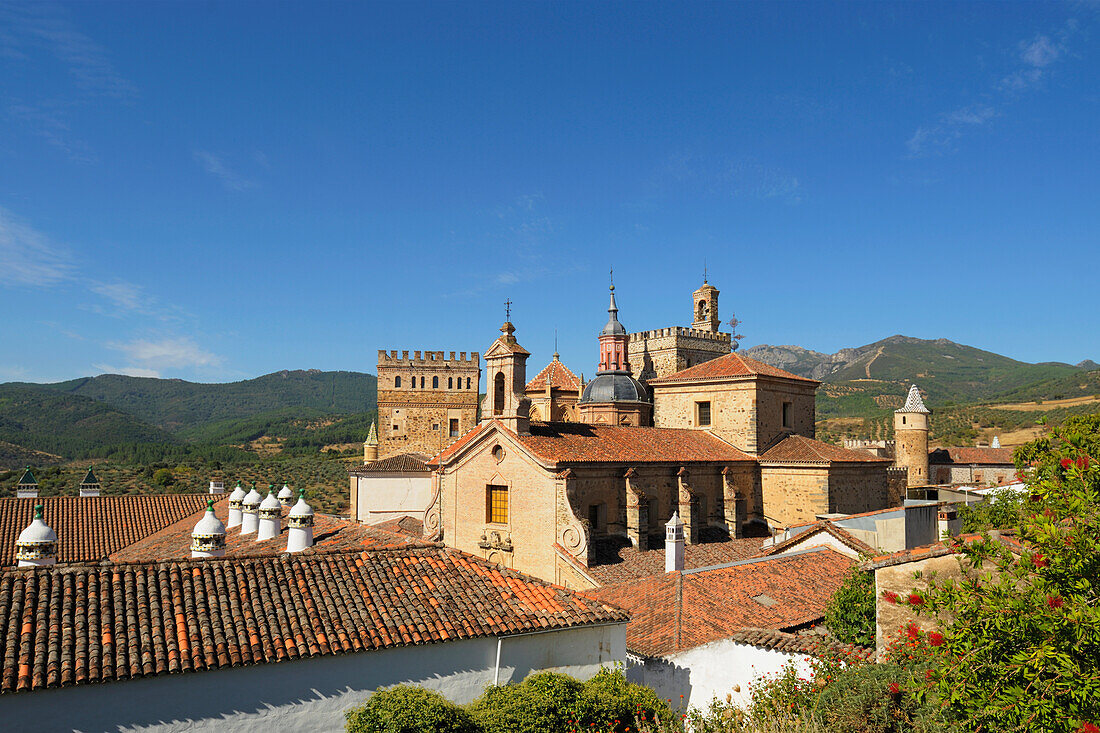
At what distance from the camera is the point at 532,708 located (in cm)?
998

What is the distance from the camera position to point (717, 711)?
1093 cm

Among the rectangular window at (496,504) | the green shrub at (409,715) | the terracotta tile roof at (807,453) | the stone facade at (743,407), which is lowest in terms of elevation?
the green shrub at (409,715)

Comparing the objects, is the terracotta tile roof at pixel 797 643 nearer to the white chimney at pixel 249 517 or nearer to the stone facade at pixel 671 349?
the white chimney at pixel 249 517

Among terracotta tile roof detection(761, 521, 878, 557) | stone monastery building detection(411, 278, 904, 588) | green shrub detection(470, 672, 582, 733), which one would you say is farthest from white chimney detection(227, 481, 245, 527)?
green shrub detection(470, 672, 582, 733)

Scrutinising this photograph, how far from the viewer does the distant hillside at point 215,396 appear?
160500 mm

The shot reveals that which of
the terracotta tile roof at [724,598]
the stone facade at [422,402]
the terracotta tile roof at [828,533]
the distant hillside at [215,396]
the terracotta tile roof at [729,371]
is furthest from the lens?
the distant hillside at [215,396]

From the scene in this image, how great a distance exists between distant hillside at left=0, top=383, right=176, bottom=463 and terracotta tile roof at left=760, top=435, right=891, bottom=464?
83460 millimetres

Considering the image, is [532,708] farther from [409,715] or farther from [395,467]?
[395,467]

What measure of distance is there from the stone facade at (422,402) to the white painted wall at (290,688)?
38.2 metres

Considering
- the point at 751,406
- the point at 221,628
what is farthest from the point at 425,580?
the point at 751,406

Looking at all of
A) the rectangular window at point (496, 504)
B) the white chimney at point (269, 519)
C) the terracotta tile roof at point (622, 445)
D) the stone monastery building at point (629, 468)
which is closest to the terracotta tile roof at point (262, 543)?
the white chimney at point (269, 519)

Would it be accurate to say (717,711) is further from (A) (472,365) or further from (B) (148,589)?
(A) (472,365)

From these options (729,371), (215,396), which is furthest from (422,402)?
(215,396)

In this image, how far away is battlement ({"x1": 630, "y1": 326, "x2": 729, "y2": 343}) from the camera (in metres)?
47.7
